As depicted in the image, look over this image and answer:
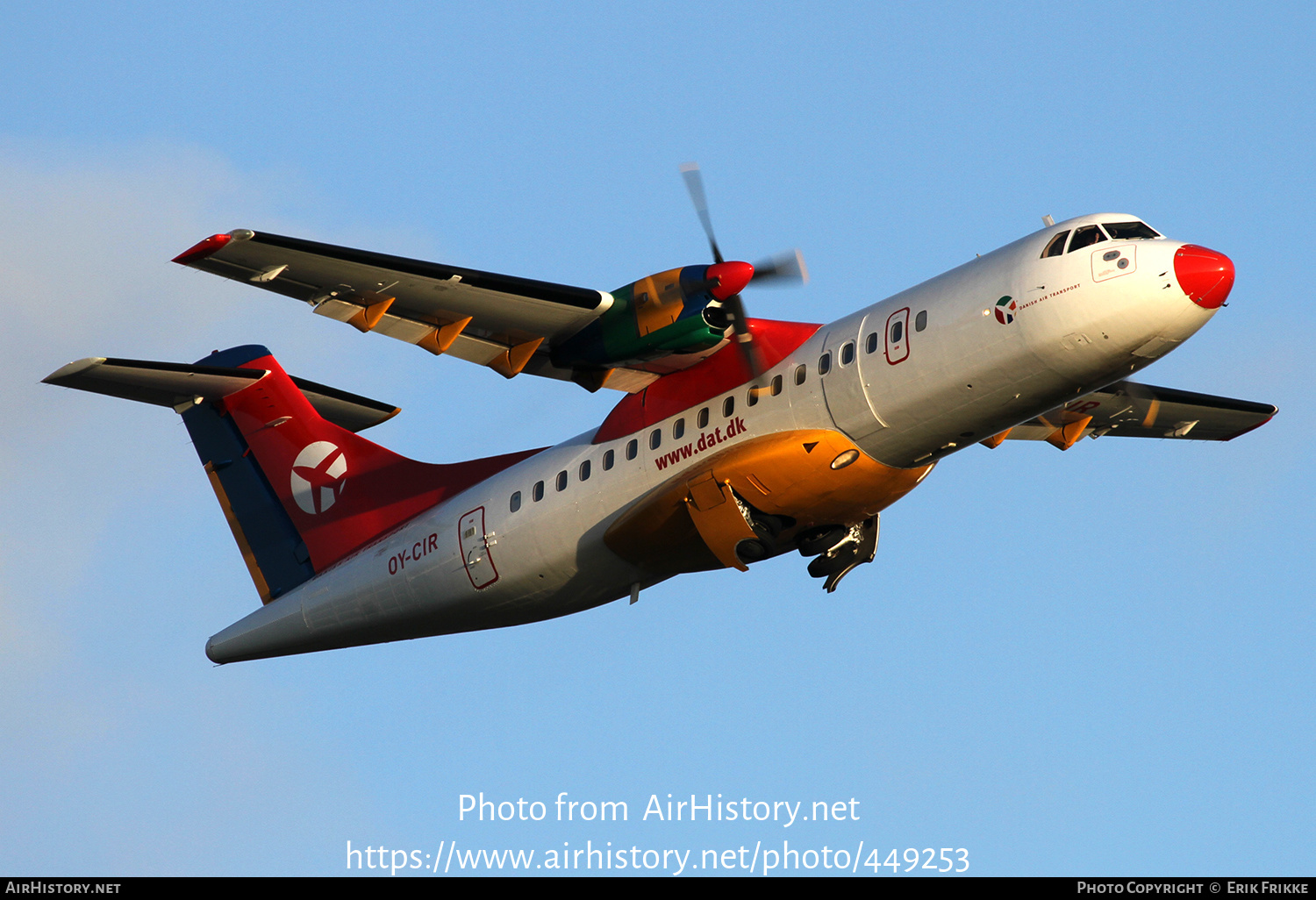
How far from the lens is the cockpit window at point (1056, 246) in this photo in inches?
536

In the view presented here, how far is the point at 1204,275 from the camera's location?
13.1 m

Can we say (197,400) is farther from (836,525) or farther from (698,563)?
(836,525)

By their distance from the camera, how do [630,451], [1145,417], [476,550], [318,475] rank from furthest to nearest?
[318,475], [1145,417], [476,550], [630,451]

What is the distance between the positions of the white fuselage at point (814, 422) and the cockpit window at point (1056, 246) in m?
0.07

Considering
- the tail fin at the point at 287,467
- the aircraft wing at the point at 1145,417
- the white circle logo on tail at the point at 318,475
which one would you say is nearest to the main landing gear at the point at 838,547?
the aircraft wing at the point at 1145,417

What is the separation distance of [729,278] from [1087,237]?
3.42 metres

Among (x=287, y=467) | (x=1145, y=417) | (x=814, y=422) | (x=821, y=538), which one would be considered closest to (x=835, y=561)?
(x=821, y=538)

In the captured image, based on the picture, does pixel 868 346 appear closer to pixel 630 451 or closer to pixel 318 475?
pixel 630 451

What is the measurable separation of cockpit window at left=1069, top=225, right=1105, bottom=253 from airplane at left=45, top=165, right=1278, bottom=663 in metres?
0.02

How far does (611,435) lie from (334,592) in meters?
4.08

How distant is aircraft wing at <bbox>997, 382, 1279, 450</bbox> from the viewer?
18.2m

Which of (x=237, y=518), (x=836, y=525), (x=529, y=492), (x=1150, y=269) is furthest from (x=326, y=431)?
(x=1150, y=269)

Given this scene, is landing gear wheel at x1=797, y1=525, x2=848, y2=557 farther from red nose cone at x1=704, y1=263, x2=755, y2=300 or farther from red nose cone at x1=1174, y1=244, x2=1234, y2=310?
red nose cone at x1=1174, y1=244, x2=1234, y2=310

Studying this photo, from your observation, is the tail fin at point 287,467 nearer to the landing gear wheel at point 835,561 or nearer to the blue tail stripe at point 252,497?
the blue tail stripe at point 252,497
